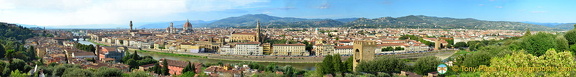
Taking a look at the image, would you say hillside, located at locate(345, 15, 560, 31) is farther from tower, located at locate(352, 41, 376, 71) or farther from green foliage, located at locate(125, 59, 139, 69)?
green foliage, located at locate(125, 59, 139, 69)

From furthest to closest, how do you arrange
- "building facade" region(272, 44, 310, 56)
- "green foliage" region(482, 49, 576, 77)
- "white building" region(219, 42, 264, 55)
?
"white building" region(219, 42, 264, 55)
"building facade" region(272, 44, 310, 56)
"green foliage" region(482, 49, 576, 77)

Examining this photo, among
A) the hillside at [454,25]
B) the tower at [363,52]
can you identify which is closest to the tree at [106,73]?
the tower at [363,52]

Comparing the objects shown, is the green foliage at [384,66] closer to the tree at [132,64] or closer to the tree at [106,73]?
the tree at [106,73]

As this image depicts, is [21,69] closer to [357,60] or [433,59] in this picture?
[357,60]

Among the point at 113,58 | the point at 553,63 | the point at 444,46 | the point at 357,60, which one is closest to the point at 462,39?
the point at 444,46

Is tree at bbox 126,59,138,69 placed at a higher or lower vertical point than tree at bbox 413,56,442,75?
A: lower

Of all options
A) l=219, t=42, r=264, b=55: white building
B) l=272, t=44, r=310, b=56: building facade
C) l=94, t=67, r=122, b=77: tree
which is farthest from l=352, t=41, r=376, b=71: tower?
l=219, t=42, r=264, b=55: white building

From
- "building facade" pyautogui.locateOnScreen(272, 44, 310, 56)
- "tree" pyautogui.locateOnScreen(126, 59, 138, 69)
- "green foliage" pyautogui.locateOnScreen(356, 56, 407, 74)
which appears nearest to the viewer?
"green foliage" pyautogui.locateOnScreen(356, 56, 407, 74)

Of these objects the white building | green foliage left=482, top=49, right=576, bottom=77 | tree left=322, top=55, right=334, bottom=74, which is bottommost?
the white building

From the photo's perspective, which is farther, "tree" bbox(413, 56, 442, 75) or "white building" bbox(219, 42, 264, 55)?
"white building" bbox(219, 42, 264, 55)
